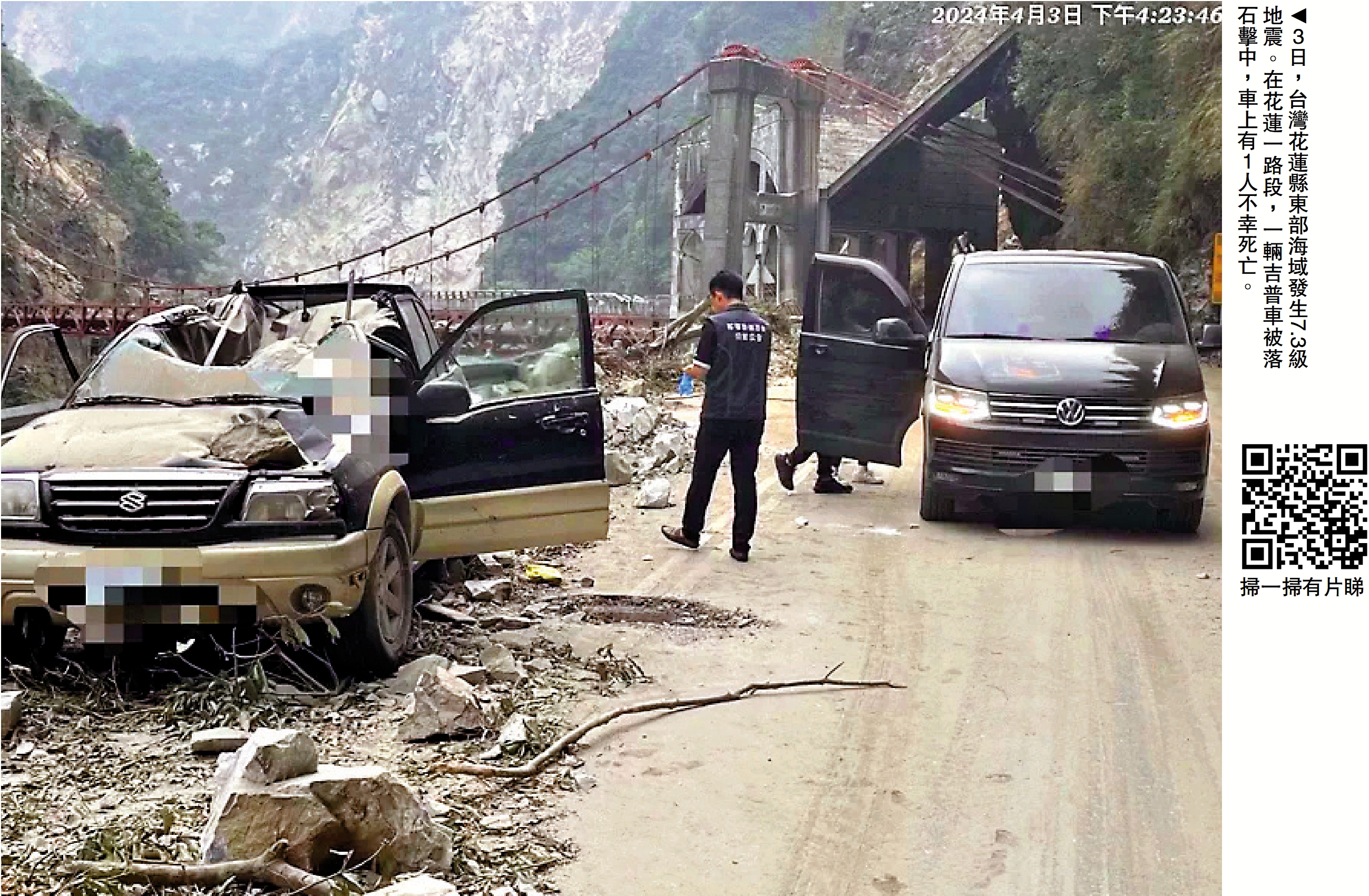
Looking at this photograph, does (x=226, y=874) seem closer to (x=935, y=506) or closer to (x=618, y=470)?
(x=935, y=506)

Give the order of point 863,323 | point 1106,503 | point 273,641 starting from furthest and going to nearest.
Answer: point 863,323, point 1106,503, point 273,641

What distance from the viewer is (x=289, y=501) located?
477 centimetres

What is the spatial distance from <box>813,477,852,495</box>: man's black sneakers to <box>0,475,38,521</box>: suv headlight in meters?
6.52

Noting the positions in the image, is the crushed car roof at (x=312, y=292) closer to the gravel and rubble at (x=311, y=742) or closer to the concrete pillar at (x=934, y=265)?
the gravel and rubble at (x=311, y=742)

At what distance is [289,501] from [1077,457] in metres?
4.90

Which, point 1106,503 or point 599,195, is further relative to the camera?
point 599,195

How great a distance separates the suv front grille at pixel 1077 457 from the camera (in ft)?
26.4

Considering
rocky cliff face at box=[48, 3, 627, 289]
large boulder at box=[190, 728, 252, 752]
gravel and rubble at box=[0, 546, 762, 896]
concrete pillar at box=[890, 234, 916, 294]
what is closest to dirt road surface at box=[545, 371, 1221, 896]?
gravel and rubble at box=[0, 546, 762, 896]

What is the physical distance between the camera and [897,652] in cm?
594

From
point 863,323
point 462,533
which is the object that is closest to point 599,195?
point 863,323

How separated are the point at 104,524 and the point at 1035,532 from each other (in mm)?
5894

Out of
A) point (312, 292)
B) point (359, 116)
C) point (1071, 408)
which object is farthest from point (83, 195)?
point (359, 116)
